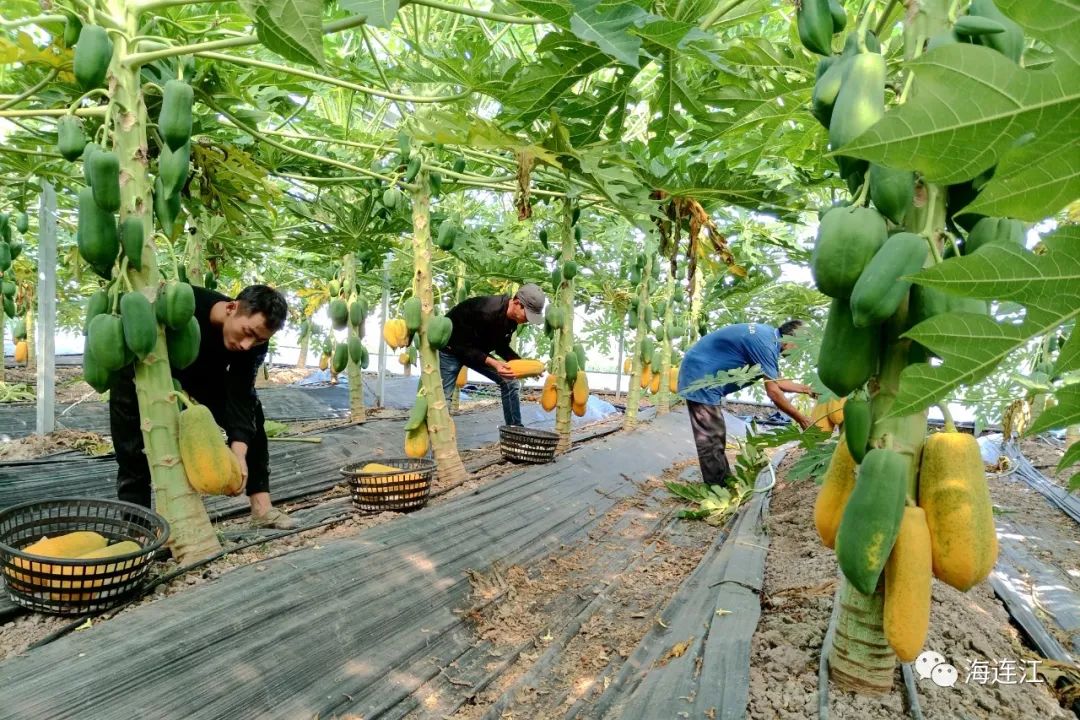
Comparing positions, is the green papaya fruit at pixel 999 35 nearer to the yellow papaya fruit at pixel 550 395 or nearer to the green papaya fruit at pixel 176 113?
the green papaya fruit at pixel 176 113

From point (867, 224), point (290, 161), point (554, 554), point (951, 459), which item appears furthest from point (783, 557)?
point (290, 161)

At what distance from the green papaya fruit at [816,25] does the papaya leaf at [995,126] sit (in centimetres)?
69

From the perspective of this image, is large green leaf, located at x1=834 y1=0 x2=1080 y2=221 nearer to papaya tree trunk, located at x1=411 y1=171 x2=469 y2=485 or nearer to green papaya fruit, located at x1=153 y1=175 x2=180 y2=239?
green papaya fruit, located at x1=153 y1=175 x2=180 y2=239

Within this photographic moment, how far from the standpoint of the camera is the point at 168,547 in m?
2.46

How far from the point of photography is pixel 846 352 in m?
1.17

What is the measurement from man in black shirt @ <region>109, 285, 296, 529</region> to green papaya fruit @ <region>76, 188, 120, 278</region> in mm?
557

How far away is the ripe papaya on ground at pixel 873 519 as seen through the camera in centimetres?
109

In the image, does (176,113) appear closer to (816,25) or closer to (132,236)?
(132,236)

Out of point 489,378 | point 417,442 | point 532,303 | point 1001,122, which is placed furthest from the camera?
point 489,378

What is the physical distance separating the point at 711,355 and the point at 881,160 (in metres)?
4.29

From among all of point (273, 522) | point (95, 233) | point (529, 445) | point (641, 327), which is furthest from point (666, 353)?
point (95, 233)

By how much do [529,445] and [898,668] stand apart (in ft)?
11.9

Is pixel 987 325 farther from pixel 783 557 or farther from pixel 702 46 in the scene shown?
pixel 783 557

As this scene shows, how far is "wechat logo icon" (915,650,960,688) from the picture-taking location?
4.81 feet
